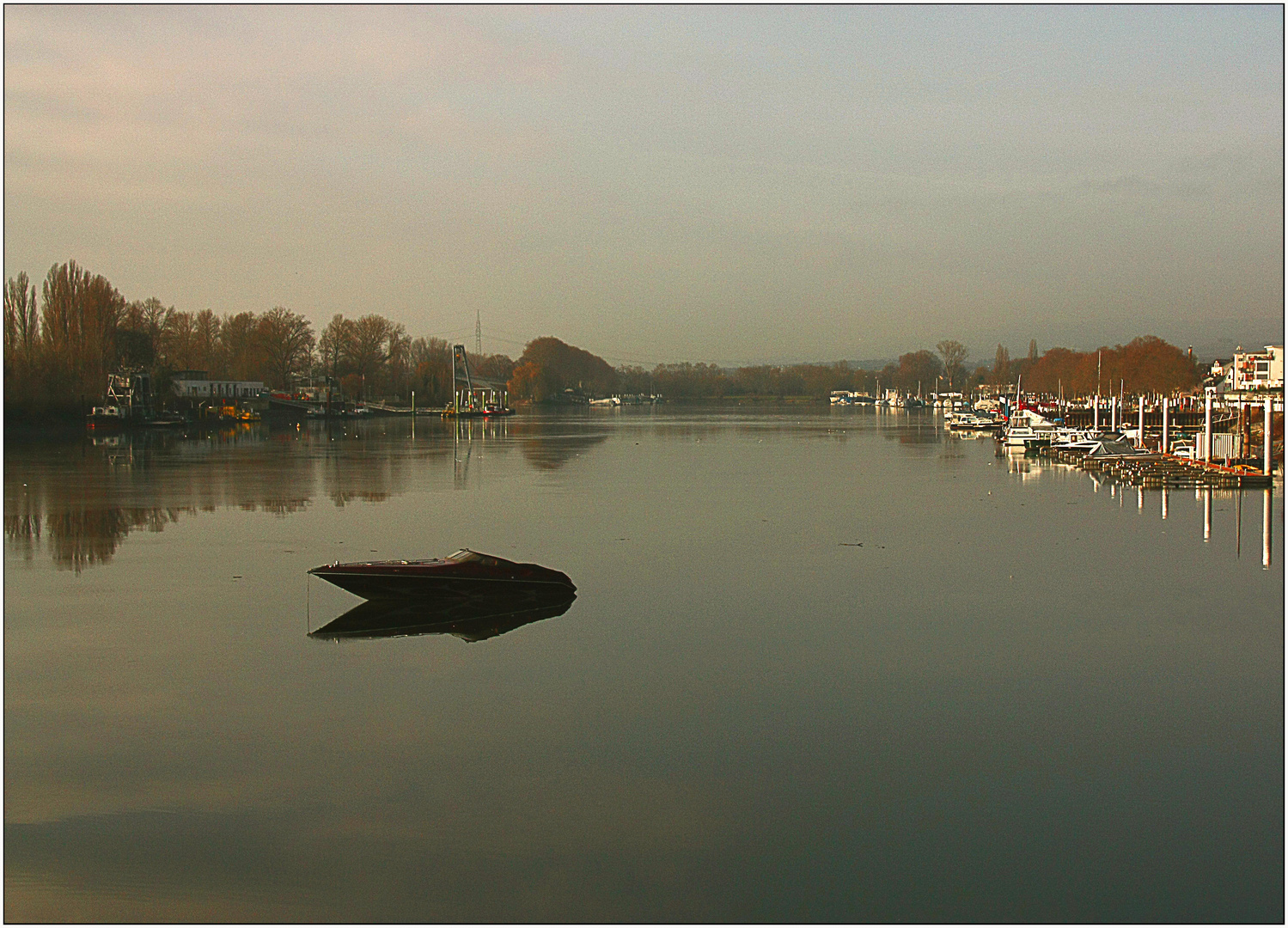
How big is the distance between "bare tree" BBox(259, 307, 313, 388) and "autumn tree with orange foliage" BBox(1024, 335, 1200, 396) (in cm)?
9797

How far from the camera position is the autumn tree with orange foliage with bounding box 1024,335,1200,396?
109000 millimetres

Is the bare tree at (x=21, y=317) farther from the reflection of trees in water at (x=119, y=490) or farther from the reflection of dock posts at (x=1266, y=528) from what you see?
the reflection of dock posts at (x=1266, y=528)

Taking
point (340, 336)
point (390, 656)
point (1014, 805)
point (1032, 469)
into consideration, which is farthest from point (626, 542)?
point (340, 336)

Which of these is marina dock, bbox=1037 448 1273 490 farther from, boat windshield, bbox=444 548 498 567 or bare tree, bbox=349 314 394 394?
bare tree, bbox=349 314 394 394

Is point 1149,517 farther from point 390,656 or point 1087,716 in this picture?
point 390,656

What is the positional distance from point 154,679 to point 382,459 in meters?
50.1

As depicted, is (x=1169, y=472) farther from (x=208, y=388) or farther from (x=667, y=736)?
(x=208, y=388)

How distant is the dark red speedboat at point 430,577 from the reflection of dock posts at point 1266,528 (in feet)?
58.6

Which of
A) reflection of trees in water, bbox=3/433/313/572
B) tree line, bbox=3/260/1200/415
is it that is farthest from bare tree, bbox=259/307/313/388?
reflection of trees in water, bbox=3/433/313/572

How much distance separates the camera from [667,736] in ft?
47.1

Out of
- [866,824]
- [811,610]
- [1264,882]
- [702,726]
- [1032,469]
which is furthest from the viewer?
[1032,469]

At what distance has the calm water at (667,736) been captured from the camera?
10461 mm

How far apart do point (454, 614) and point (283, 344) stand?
443 feet

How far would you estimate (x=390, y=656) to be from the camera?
1842 centimetres
